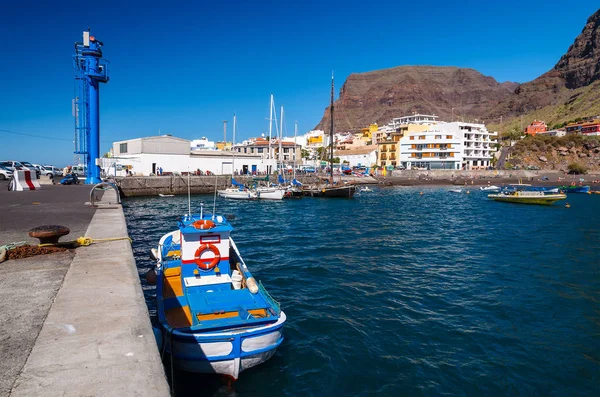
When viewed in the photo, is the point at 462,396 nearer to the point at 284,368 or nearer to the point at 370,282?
the point at 284,368

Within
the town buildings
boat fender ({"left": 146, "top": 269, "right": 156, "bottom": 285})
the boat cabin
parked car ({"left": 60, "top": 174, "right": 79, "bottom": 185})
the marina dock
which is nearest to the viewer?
the marina dock

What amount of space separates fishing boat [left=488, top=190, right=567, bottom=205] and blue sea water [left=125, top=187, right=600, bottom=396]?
20.3 m

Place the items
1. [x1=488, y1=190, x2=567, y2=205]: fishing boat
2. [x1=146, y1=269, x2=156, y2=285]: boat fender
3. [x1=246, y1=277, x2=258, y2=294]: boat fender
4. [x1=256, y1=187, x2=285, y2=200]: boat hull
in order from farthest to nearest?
[x1=256, y1=187, x2=285, y2=200]: boat hull → [x1=488, y1=190, x2=567, y2=205]: fishing boat → [x1=146, y1=269, x2=156, y2=285]: boat fender → [x1=246, y1=277, x2=258, y2=294]: boat fender

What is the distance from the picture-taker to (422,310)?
40.9 feet

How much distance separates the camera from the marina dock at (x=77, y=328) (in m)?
4.02

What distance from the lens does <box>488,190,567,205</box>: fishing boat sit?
46.4 metres

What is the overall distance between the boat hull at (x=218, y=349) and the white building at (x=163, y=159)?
186 ft

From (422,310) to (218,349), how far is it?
25.1ft

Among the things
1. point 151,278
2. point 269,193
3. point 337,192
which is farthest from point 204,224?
point 337,192

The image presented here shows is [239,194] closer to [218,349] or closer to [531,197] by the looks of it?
[531,197]

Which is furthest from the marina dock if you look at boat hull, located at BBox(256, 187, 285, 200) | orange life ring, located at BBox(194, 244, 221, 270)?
boat hull, located at BBox(256, 187, 285, 200)

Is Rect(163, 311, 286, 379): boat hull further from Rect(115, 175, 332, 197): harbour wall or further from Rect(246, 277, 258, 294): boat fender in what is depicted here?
Rect(115, 175, 332, 197): harbour wall

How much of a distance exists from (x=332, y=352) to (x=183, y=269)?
461cm

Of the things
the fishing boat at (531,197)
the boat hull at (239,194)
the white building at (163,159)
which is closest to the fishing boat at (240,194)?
the boat hull at (239,194)
